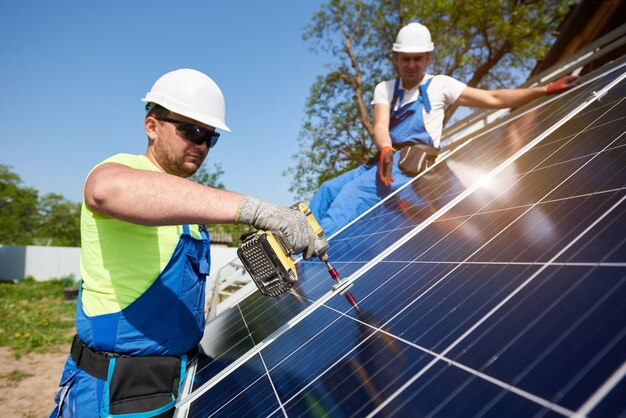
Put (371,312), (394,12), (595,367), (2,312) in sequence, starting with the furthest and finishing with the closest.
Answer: (394,12)
(2,312)
(371,312)
(595,367)

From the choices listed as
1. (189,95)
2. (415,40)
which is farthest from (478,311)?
(415,40)

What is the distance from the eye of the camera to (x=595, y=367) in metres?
0.79

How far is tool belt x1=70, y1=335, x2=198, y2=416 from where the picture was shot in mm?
2127

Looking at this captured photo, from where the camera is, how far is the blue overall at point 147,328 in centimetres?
218

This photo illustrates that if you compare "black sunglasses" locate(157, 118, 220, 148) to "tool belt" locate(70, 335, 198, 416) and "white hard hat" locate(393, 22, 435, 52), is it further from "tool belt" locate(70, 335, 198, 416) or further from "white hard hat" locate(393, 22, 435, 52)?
"white hard hat" locate(393, 22, 435, 52)

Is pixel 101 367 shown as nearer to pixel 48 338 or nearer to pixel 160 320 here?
pixel 160 320

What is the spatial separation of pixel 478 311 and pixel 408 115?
355 cm

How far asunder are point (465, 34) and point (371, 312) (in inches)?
648

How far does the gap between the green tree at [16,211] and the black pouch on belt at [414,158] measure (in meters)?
60.1

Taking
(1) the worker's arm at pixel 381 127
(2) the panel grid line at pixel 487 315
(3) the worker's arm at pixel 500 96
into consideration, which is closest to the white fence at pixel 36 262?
(1) the worker's arm at pixel 381 127

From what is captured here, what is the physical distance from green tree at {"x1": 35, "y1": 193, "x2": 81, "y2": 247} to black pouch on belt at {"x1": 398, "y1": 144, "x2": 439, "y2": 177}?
59.0 meters

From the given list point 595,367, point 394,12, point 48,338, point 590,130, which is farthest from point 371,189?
point 394,12

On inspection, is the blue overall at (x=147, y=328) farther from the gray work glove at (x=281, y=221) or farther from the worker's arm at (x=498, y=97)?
the worker's arm at (x=498, y=97)

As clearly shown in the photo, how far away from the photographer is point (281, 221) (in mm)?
1949
